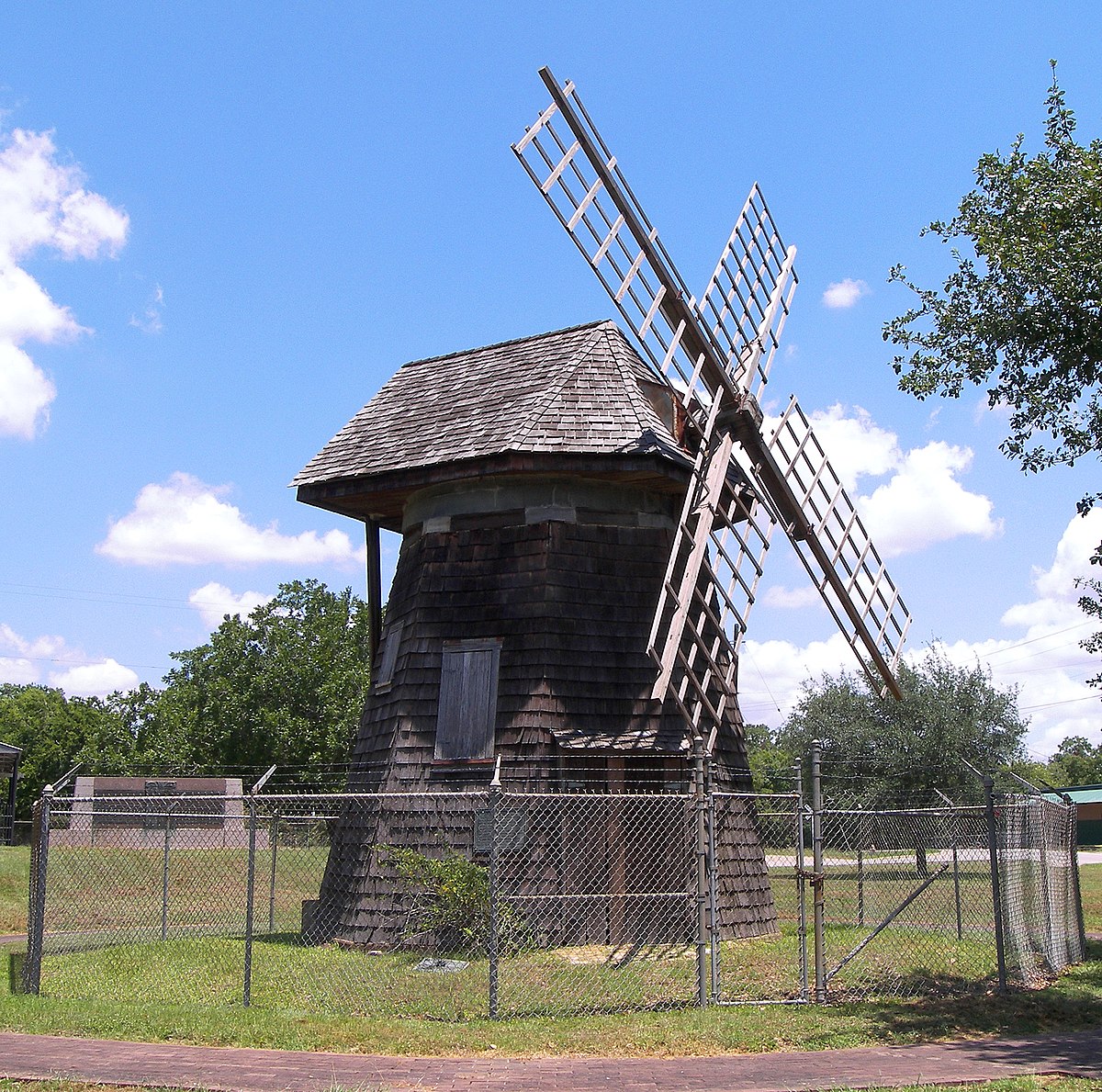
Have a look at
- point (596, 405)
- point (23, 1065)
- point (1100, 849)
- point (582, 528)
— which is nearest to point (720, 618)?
point (582, 528)

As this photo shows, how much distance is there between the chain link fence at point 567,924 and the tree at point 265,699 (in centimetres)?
2932

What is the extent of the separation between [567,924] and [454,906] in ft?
4.54

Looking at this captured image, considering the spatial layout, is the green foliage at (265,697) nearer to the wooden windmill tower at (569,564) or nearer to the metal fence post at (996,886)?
the wooden windmill tower at (569,564)

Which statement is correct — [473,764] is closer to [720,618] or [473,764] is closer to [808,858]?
[720,618]

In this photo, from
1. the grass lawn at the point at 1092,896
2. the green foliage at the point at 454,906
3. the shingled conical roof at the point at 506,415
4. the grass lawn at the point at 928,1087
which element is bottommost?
the grass lawn at the point at 1092,896

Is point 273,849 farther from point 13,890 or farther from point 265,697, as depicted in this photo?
point 265,697

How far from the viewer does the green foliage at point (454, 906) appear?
42.4 ft

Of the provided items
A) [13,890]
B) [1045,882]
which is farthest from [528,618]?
[13,890]

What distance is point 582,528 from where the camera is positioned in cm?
1495

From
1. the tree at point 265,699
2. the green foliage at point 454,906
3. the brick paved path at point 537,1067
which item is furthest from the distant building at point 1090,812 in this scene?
the brick paved path at point 537,1067

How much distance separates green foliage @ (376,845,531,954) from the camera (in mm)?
12930

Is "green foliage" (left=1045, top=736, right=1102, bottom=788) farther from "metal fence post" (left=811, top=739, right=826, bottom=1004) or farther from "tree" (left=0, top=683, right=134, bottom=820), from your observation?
"metal fence post" (left=811, top=739, right=826, bottom=1004)

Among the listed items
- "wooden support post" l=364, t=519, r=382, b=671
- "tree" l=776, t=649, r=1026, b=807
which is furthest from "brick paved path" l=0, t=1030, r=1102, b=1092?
"tree" l=776, t=649, r=1026, b=807

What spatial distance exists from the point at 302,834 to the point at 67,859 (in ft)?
30.6
